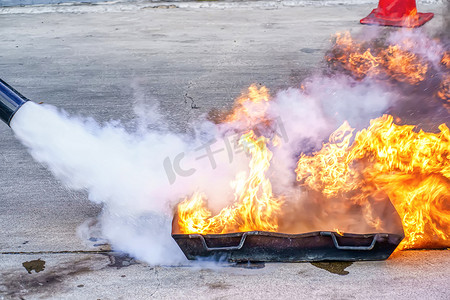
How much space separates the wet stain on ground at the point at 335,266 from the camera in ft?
12.1

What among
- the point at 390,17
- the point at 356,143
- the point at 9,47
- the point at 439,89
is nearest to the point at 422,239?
the point at 356,143

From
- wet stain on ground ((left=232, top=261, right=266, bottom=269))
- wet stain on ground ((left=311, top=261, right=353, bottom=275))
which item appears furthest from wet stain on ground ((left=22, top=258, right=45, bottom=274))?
wet stain on ground ((left=311, top=261, right=353, bottom=275))

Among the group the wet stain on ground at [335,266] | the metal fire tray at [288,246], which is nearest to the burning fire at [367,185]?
the metal fire tray at [288,246]

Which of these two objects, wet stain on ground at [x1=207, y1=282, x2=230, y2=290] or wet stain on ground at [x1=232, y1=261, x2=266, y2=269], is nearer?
wet stain on ground at [x1=207, y1=282, x2=230, y2=290]

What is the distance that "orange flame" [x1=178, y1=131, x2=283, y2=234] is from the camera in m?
4.04

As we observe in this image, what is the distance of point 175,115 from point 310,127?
6.16ft

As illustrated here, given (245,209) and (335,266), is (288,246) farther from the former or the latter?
(245,209)

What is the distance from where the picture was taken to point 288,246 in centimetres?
368

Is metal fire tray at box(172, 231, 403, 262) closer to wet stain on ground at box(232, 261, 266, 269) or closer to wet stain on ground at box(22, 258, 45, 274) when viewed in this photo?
wet stain on ground at box(232, 261, 266, 269)

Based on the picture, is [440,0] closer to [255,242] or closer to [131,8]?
[131,8]

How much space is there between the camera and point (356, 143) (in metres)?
4.73

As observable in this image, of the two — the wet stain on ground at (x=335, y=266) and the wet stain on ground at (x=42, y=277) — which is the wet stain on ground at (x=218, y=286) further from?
the wet stain on ground at (x=42, y=277)

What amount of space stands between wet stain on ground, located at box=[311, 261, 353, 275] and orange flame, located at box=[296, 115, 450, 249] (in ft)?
2.08

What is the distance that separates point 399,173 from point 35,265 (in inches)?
123
